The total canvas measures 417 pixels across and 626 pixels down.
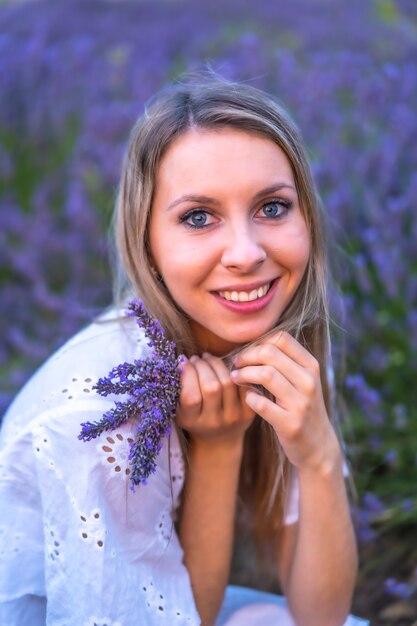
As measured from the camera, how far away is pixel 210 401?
5.62 ft

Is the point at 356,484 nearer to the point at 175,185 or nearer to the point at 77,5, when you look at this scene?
the point at 175,185

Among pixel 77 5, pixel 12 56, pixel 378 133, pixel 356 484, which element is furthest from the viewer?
pixel 77 5

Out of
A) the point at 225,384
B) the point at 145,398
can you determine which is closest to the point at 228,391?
the point at 225,384

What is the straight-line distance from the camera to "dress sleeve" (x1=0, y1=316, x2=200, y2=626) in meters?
1.64

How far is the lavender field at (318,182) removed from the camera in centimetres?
257

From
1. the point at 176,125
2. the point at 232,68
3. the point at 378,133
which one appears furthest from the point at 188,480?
the point at 232,68

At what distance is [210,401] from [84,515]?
0.33 m

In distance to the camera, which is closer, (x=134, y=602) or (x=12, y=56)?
(x=134, y=602)

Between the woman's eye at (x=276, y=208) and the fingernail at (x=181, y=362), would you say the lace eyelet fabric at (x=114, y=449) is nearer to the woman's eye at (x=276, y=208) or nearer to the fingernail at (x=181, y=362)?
the fingernail at (x=181, y=362)

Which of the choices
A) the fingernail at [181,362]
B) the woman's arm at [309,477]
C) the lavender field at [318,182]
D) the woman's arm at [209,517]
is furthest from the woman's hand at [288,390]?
the lavender field at [318,182]

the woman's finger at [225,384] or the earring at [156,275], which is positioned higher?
the earring at [156,275]

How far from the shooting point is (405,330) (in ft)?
9.27

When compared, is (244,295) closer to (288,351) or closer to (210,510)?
(288,351)

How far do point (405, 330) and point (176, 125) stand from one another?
1.37m
